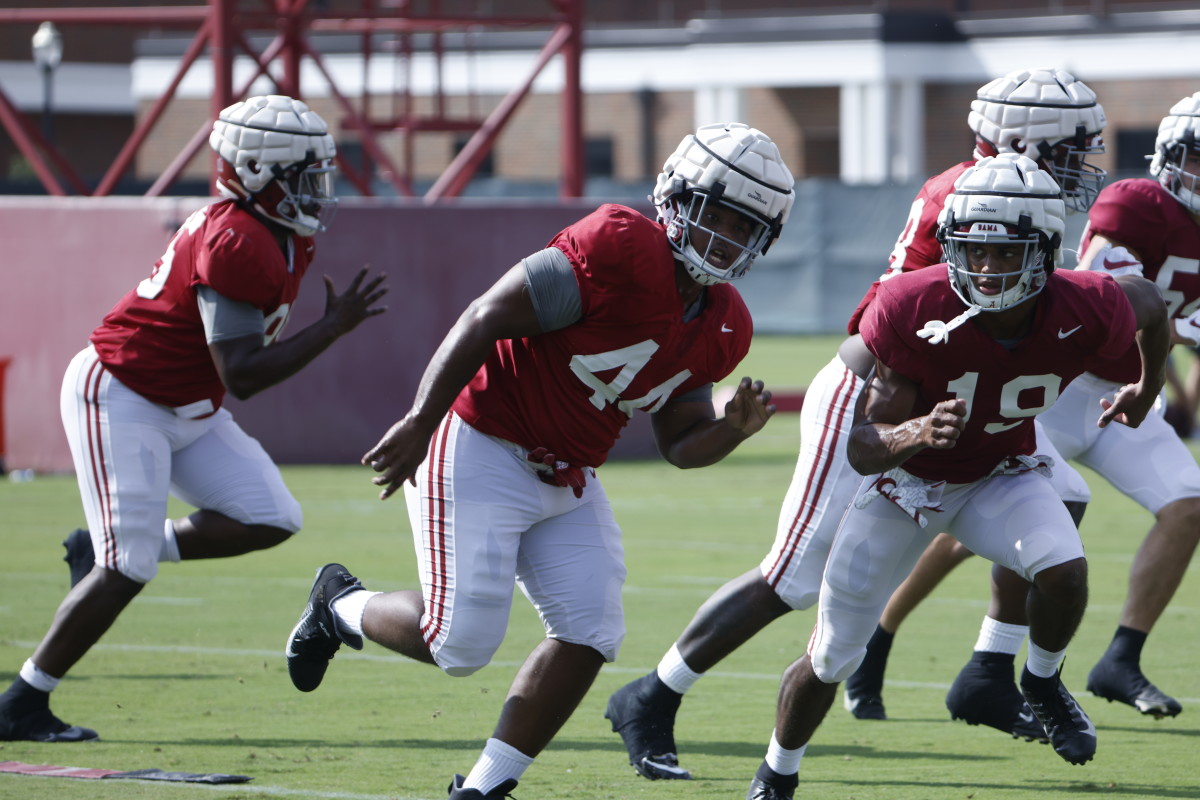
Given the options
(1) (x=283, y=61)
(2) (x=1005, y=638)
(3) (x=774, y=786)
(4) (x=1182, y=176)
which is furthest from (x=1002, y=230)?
(1) (x=283, y=61)

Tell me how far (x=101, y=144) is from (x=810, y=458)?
39.7 metres

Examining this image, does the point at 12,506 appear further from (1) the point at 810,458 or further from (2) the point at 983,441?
(2) the point at 983,441

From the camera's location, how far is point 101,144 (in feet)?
141

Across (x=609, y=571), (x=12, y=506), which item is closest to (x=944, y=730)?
(x=609, y=571)

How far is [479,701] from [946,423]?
2.73 meters

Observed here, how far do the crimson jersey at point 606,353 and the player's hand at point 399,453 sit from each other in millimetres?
314

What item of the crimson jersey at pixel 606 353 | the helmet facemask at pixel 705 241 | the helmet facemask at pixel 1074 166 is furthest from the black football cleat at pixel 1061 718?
the helmet facemask at pixel 1074 166

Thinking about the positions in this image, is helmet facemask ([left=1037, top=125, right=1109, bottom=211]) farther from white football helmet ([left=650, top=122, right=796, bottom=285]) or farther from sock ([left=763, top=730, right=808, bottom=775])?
sock ([left=763, top=730, right=808, bottom=775])

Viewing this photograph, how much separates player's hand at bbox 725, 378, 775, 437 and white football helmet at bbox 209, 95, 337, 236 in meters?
1.91

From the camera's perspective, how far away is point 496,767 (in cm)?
470

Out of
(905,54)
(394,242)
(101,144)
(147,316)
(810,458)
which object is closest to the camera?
(810,458)

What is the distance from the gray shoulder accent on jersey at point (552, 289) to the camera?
4648 mm

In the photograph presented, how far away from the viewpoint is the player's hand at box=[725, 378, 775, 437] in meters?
4.83

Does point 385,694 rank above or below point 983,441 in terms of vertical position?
below
